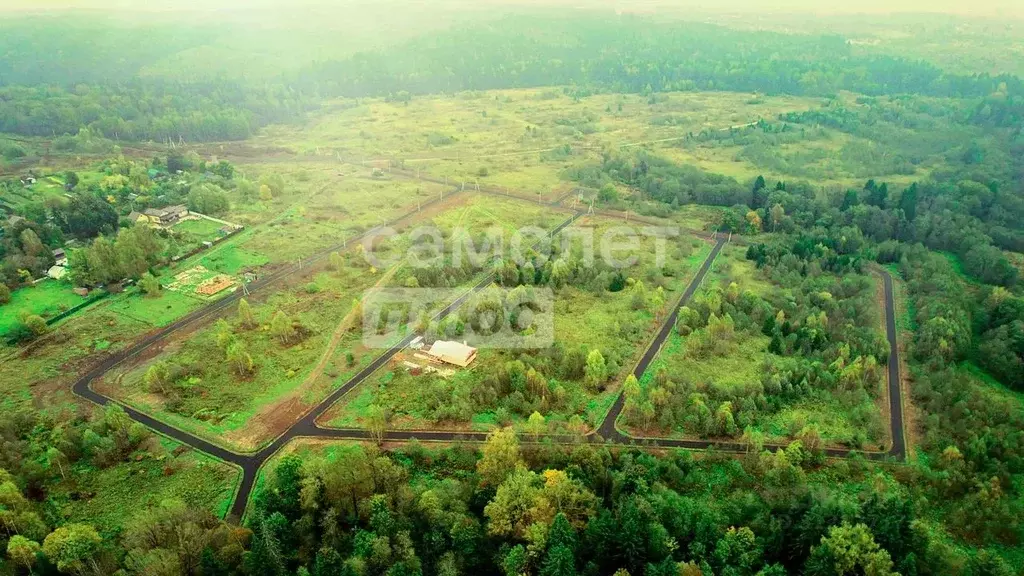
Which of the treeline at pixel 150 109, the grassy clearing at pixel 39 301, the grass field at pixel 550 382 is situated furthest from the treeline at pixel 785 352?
the treeline at pixel 150 109

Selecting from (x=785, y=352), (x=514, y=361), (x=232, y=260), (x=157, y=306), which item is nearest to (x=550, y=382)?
(x=514, y=361)

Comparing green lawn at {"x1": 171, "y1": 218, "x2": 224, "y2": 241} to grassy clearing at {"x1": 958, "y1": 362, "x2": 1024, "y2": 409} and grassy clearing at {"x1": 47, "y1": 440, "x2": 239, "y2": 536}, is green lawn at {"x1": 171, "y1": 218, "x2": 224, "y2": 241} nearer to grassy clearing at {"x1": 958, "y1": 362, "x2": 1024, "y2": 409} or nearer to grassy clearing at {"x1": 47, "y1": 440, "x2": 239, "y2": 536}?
grassy clearing at {"x1": 47, "y1": 440, "x2": 239, "y2": 536}

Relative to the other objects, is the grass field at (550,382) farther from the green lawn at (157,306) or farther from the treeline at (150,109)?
the treeline at (150,109)

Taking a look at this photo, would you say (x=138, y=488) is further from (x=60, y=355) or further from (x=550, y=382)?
(x=550, y=382)

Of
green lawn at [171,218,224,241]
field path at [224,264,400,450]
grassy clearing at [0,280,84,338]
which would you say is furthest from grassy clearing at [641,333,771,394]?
green lawn at [171,218,224,241]

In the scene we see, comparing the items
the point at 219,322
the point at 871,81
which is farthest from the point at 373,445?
the point at 871,81

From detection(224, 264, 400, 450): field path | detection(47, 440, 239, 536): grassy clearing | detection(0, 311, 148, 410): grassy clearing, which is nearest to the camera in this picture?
detection(47, 440, 239, 536): grassy clearing
